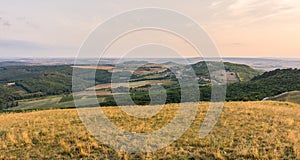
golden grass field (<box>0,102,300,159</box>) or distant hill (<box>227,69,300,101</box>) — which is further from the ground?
golden grass field (<box>0,102,300,159</box>)

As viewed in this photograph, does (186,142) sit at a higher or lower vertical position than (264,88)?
higher

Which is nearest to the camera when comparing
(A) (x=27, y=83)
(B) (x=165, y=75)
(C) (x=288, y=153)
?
(C) (x=288, y=153)

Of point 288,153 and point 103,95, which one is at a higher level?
point 288,153

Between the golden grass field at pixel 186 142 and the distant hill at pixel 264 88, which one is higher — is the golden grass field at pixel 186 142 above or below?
above

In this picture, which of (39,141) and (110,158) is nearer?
(110,158)

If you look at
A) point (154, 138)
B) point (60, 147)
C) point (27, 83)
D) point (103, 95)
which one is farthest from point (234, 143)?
point (27, 83)

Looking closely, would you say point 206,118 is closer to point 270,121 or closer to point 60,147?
point 270,121

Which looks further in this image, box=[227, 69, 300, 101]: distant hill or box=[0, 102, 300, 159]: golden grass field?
box=[227, 69, 300, 101]: distant hill

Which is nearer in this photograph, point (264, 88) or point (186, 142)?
point (186, 142)

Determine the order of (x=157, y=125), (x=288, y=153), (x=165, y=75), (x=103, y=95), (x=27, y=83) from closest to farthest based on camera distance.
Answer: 1. (x=288, y=153)
2. (x=157, y=125)
3. (x=103, y=95)
4. (x=165, y=75)
5. (x=27, y=83)

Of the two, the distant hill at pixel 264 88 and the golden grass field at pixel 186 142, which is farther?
the distant hill at pixel 264 88

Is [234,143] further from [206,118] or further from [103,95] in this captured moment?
[103,95]

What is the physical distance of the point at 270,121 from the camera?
1573 cm

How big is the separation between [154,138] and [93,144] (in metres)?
3.08
